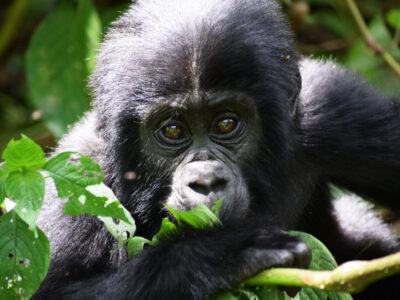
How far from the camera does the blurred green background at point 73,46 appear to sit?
22.8 feet

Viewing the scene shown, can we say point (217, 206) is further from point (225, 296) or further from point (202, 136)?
point (202, 136)

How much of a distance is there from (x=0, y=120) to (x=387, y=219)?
6.18 meters

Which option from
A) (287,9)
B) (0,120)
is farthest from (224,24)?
(0,120)

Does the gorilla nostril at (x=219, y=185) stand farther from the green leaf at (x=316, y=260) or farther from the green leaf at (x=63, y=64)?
the green leaf at (x=63, y=64)

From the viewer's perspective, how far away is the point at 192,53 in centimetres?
412

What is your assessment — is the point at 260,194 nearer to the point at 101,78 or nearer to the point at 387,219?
the point at 101,78

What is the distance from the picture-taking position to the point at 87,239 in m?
4.33

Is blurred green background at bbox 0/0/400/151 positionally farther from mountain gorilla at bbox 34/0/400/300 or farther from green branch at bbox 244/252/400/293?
green branch at bbox 244/252/400/293

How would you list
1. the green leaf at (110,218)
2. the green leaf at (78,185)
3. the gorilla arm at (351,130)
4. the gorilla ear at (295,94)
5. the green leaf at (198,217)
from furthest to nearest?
the gorilla arm at (351,130), the gorilla ear at (295,94), the green leaf at (198,217), the green leaf at (110,218), the green leaf at (78,185)

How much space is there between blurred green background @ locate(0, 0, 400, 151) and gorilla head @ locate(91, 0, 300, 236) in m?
1.27

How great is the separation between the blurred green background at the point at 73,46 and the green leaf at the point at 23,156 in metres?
2.55

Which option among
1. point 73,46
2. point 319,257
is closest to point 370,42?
point 73,46

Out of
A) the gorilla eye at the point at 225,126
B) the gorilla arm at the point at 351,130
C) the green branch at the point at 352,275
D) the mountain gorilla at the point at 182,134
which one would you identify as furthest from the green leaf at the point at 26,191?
the gorilla arm at the point at 351,130

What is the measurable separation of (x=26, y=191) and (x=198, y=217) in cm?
95
